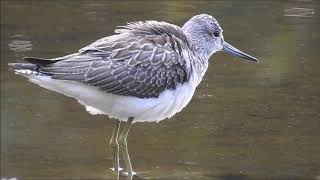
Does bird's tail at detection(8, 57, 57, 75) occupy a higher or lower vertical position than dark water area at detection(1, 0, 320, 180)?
higher

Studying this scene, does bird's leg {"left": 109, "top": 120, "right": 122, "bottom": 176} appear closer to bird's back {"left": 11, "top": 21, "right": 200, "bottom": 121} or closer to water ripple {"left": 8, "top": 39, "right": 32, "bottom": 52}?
bird's back {"left": 11, "top": 21, "right": 200, "bottom": 121}

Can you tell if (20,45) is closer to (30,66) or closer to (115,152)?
(115,152)

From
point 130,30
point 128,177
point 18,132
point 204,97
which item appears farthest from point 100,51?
point 204,97

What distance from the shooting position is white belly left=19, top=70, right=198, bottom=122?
7.09 meters

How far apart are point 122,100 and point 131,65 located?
30 centimetres

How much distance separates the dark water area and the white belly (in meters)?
0.55

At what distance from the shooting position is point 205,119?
8.91 meters

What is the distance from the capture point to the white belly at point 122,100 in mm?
7094

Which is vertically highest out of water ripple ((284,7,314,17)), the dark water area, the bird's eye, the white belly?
the bird's eye

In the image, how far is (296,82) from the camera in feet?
32.8

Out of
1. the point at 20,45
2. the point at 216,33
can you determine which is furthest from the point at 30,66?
the point at 20,45

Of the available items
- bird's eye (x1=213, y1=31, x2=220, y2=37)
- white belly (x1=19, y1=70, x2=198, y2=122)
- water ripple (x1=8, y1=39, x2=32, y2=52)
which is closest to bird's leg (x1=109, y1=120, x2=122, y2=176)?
white belly (x1=19, y1=70, x2=198, y2=122)

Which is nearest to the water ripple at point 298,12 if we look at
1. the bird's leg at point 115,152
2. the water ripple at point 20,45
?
the water ripple at point 20,45

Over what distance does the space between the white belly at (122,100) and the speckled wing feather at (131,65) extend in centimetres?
6
